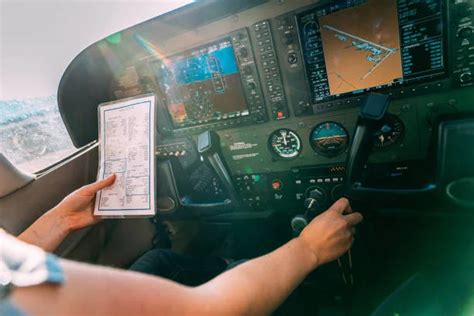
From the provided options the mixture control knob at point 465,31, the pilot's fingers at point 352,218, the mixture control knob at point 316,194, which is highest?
the mixture control knob at point 465,31

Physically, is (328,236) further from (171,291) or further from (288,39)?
(288,39)

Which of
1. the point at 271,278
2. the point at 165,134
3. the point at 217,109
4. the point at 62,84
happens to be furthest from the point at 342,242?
the point at 62,84

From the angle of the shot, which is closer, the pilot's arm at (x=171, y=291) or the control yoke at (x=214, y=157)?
the pilot's arm at (x=171, y=291)

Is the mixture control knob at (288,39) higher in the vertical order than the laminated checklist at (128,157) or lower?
higher

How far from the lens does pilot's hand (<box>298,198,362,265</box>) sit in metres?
0.90

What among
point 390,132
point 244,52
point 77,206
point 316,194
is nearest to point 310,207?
point 316,194

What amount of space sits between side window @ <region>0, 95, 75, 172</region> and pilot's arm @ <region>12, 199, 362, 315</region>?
3.46 feet

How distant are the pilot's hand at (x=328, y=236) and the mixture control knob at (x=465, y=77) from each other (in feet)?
1.99

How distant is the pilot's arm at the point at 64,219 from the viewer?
3.91ft

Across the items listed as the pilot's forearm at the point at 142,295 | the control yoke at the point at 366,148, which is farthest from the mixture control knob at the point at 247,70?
the pilot's forearm at the point at 142,295

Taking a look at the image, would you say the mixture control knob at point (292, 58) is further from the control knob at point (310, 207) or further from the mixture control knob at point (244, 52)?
the control knob at point (310, 207)

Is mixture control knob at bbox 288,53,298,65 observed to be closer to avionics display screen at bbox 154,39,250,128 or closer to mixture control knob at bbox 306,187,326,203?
avionics display screen at bbox 154,39,250,128

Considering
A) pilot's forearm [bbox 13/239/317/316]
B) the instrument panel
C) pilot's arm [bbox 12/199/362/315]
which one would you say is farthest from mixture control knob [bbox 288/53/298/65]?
pilot's forearm [bbox 13/239/317/316]

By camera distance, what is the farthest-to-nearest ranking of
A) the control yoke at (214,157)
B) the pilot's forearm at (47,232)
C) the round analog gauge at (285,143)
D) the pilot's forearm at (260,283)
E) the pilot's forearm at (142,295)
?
the round analog gauge at (285,143)
the control yoke at (214,157)
the pilot's forearm at (47,232)
the pilot's forearm at (260,283)
the pilot's forearm at (142,295)
